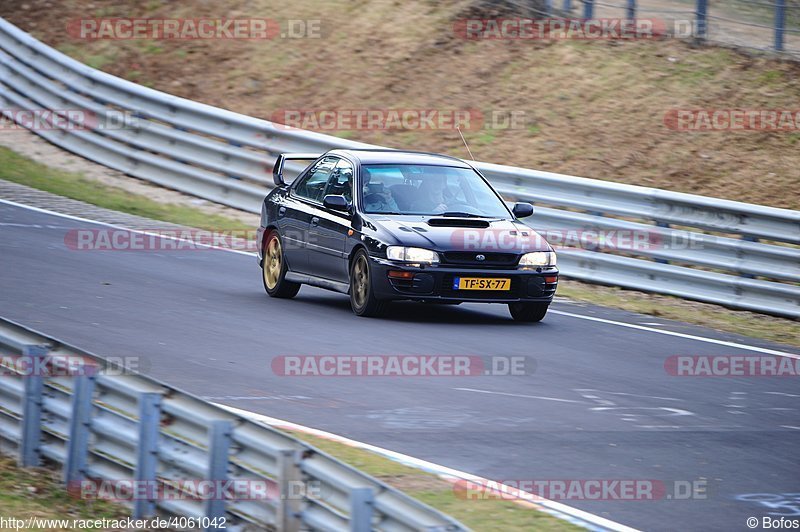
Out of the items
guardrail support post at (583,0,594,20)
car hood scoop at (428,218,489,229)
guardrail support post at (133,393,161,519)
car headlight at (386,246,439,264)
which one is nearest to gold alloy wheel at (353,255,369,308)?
car headlight at (386,246,439,264)

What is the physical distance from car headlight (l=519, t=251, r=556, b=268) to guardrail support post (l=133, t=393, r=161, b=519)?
21.3ft

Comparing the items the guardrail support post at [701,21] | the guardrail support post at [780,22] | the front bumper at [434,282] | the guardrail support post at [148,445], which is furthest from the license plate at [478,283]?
the guardrail support post at [701,21]

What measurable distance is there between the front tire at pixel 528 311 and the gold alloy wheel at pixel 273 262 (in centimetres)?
264

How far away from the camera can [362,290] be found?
42.0 feet

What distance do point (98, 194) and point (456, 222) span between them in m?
9.08

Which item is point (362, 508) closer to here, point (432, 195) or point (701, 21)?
point (432, 195)

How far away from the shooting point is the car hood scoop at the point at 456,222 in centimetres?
1282

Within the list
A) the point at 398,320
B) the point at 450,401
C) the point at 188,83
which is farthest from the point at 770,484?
the point at 188,83

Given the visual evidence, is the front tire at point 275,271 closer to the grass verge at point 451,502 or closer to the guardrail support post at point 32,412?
the grass verge at point 451,502

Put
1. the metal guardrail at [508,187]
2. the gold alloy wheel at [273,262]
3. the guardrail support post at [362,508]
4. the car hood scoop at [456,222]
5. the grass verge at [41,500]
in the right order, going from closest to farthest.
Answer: the guardrail support post at [362,508] → the grass verge at [41,500] → the car hood scoop at [456,222] → the gold alloy wheel at [273,262] → the metal guardrail at [508,187]

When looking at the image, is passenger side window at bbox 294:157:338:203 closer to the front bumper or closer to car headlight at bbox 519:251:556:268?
the front bumper

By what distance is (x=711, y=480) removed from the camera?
7484 mm

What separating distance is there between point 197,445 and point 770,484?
10.8 ft

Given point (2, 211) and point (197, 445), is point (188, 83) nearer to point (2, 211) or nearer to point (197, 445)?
point (2, 211)
